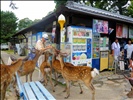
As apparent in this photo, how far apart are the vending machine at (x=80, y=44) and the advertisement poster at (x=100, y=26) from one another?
16.6 inches

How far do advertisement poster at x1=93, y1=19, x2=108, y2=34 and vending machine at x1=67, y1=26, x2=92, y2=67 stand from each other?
422mm

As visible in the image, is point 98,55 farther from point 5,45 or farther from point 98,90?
point 5,45

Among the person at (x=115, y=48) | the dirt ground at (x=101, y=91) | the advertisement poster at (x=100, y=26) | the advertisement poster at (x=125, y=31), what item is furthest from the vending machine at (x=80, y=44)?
the advertisement poster at (x=125, y=31)

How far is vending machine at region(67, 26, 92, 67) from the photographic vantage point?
769 cm

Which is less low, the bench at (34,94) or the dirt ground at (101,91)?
→ the bench at (34,94)

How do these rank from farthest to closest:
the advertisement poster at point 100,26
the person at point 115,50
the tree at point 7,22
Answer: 1. the person at point 115,50
2. the advertisement poster at point 100,26
3. the tree at point 7,22

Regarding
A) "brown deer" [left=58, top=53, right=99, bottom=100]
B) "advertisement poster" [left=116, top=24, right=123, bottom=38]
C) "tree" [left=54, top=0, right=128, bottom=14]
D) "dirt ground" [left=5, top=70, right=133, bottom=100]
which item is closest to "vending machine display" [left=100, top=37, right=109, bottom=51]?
"advertisement poster" [left=116, top=24, right=123, bottom=38]

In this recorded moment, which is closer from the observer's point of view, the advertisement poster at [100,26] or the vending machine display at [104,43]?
the advertisement poster at [100,26]

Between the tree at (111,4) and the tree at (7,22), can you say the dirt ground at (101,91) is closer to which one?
the tree at (7,22)

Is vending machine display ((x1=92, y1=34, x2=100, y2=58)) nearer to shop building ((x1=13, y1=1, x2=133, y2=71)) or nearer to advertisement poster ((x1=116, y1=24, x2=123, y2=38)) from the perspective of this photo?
shop building ((x1=13, y1=1, x2=133, y2=71))

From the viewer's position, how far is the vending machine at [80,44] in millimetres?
7688

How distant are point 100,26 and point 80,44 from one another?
63.9 inches

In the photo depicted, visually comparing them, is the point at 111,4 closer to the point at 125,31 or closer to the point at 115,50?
the point at 125,31

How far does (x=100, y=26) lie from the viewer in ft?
29.2
